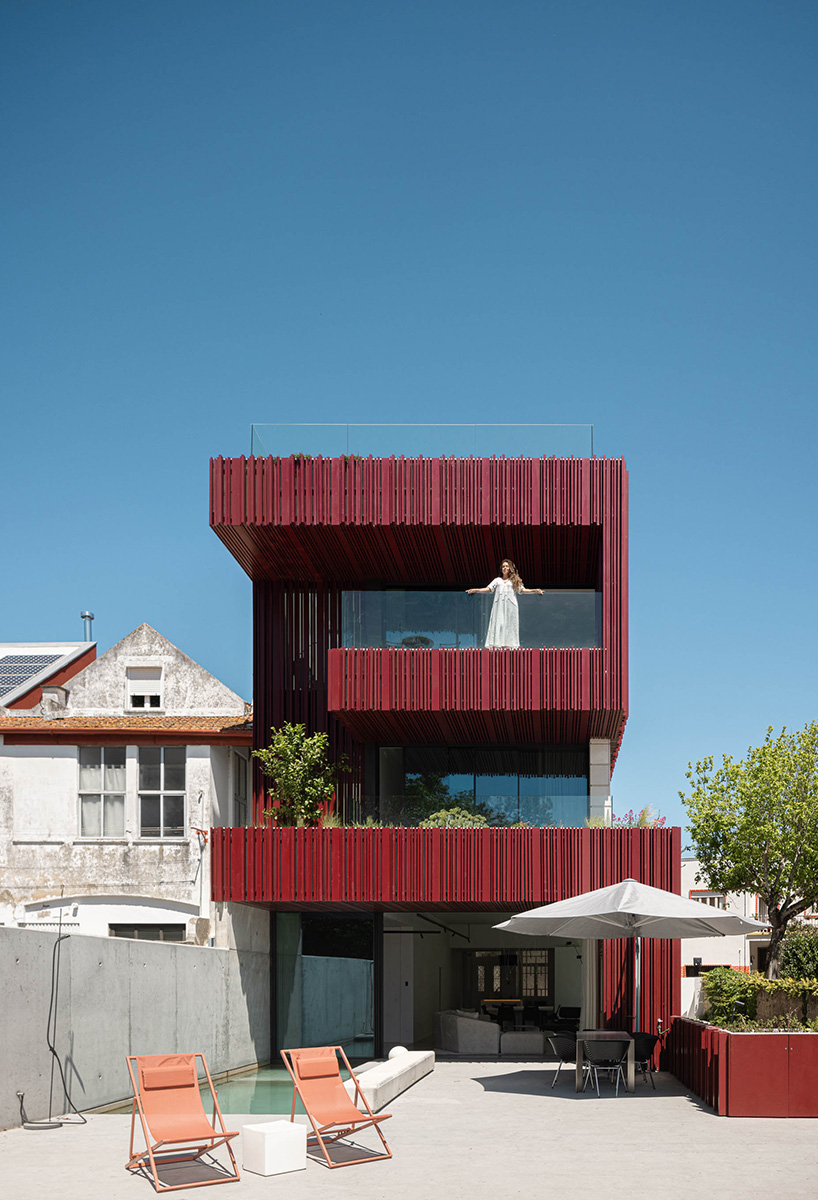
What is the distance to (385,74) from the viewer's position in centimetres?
1998

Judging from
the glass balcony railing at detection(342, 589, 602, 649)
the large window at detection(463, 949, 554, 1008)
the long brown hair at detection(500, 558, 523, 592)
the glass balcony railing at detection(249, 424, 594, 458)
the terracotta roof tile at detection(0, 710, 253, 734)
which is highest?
the glass balcony railing at detection(249, 424, 594, 458)

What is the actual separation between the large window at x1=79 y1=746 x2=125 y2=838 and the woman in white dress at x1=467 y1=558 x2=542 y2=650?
7.37 metres

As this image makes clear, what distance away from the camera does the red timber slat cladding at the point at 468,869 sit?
21.5m

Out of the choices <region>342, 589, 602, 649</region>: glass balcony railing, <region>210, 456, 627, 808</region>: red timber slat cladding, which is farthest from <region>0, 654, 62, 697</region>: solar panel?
<region>342, 589, 602, 649</region>: glass balcony railing

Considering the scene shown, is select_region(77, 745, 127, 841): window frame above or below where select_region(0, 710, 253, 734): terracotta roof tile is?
below

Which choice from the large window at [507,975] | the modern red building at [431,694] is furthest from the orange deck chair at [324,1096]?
the large window at [507,975]

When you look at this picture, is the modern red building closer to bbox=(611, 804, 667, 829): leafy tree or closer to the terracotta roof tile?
bbox=(611, 804, 667, 829): leafy tree

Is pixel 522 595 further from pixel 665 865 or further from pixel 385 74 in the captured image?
pixel 385 74

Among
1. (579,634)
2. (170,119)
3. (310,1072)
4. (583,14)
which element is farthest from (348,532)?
(310,1072)

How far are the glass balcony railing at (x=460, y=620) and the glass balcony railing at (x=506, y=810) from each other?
108 inches

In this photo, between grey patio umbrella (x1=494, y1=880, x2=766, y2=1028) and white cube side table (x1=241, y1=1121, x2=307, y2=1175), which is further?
grey patio umbrella (x1=494, y1=880, x2=766, y2=1028)

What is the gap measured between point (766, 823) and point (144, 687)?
54.8ft

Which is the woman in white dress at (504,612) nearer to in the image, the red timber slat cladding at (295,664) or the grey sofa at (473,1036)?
the red timber slat cladding at (295,664)

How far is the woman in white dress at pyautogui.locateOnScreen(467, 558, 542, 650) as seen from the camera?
2250cm
